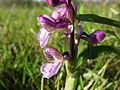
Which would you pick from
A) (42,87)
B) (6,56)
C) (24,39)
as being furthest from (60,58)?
(24,39)

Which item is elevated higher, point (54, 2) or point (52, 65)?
point (54, 2)

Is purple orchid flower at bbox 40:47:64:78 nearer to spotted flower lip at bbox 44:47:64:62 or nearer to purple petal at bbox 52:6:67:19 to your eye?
spotted flower lip at bbox 44:47:64:62

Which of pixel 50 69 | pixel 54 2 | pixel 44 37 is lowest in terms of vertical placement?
pixel 50 69

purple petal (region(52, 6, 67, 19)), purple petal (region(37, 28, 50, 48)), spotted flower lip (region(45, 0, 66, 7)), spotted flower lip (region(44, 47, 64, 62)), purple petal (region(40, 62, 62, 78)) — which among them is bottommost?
purple petal (region(40, 62, 62, 78))

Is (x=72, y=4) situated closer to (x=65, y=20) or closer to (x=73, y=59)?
(x=65, y=20)

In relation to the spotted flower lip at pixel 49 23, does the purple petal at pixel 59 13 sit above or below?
above

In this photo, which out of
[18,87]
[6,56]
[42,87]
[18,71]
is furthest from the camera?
[6,56]

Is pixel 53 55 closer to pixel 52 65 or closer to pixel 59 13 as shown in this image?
pixel 52 65

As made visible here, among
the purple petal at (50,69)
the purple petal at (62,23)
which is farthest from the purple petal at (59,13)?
the purple petal at (50,69)

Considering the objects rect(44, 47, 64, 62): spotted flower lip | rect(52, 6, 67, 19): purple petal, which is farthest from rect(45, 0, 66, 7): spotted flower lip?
rect(44, 47, 64, 62): spotted flower lip

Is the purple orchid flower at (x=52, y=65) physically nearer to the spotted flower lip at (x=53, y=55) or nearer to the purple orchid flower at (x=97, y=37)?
the spotted flower lip at (x=53, y=55)

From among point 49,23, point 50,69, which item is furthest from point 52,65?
point 49,23
